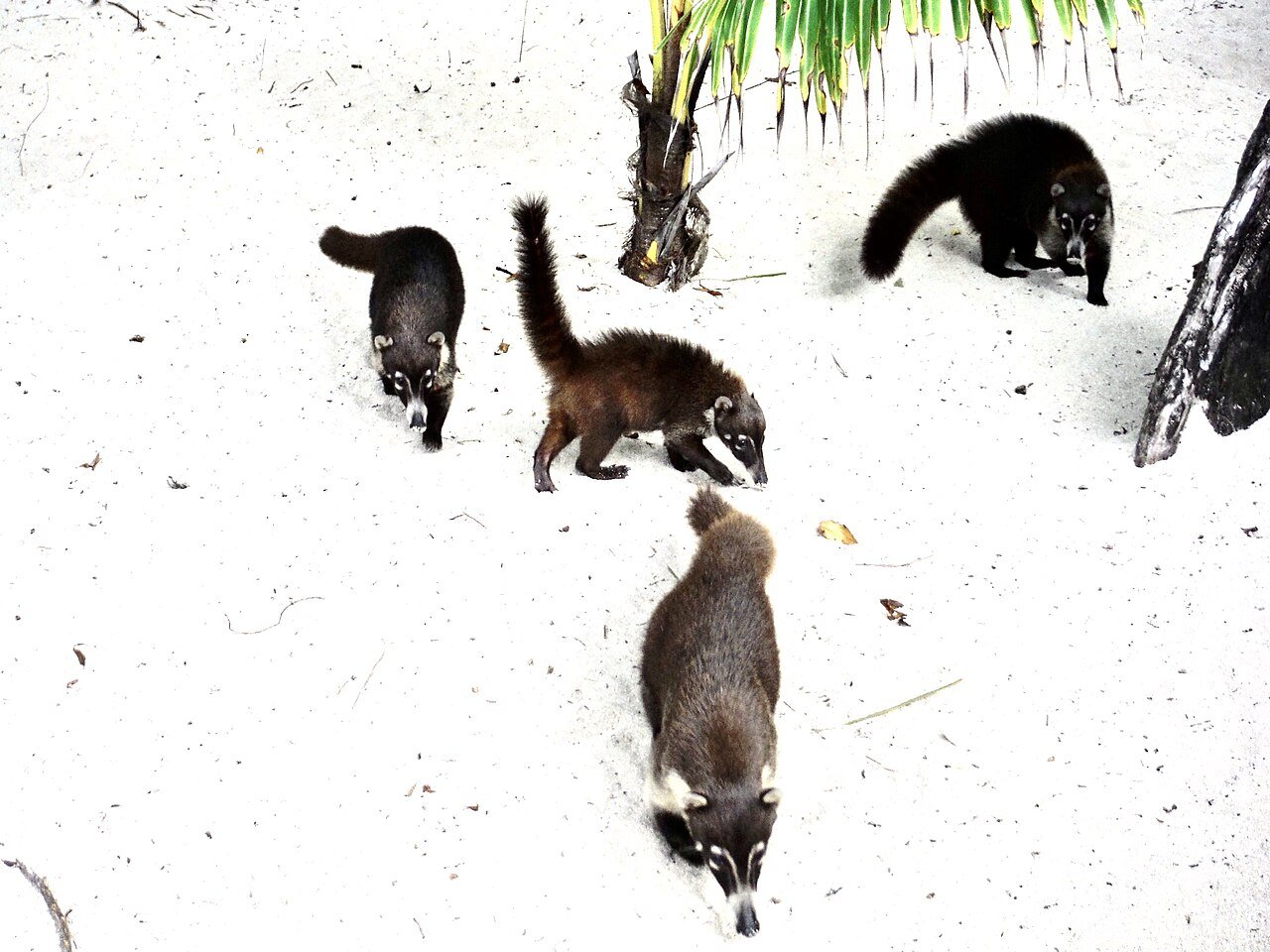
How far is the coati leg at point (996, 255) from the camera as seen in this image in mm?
6364

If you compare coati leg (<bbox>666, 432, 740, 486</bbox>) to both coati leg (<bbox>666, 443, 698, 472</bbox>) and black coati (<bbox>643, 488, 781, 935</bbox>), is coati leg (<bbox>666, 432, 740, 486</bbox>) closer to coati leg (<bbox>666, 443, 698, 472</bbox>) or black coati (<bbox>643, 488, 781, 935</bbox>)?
coati leg (<bbox>666, 443, 698, 472</bbox>)

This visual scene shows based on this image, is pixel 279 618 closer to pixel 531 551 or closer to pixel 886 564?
pixel 531 551

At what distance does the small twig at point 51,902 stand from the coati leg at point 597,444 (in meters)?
2.72

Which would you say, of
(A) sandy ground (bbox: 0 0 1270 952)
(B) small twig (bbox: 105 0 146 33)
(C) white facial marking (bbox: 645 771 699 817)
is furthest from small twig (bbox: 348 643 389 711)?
(B) small twig (bbox: 105 0 146 33)

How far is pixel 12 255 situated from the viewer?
5.82m

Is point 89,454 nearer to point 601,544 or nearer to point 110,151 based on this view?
point 601,544

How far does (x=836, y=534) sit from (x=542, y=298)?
171 cm

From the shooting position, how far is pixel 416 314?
5141 mm

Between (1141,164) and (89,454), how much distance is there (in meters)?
6.75

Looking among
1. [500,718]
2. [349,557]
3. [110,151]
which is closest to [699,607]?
[500,718]

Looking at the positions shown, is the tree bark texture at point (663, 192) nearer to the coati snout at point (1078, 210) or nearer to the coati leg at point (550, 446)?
the coati leg at point (550, 446)

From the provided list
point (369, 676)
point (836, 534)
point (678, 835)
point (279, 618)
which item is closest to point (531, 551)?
point (369, 676)

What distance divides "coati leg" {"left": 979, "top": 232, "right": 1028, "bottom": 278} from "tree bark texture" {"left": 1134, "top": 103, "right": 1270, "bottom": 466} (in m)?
1.70

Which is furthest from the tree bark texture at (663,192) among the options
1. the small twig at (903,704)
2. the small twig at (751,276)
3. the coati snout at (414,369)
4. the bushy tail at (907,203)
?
the small twig at (903,704)
